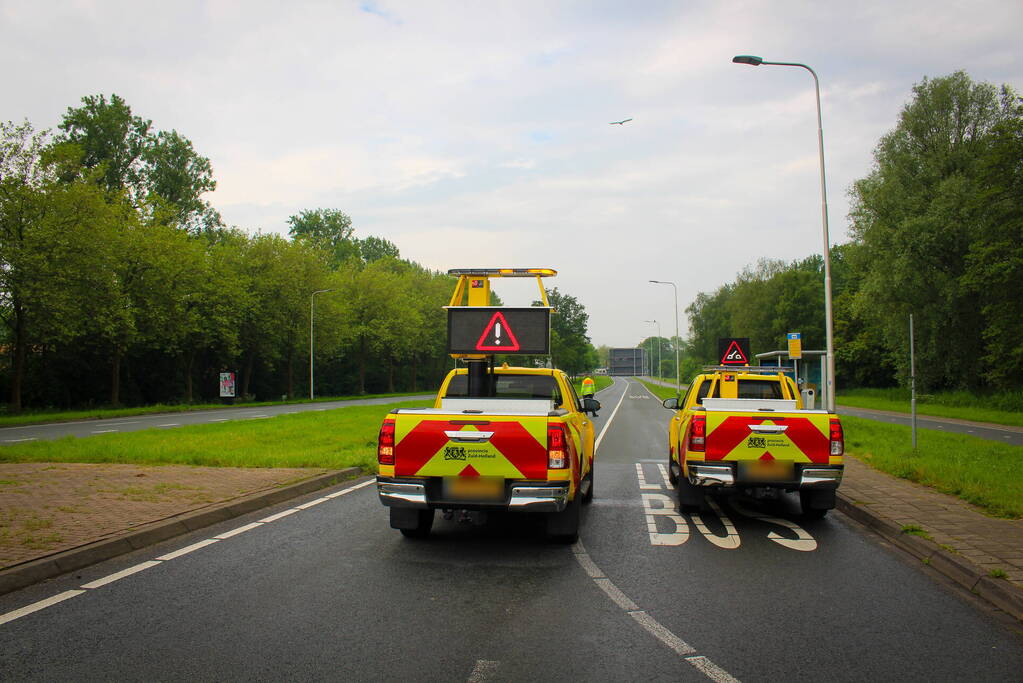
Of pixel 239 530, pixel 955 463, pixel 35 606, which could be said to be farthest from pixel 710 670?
pixel 955 463

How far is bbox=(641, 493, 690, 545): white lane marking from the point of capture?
736cm

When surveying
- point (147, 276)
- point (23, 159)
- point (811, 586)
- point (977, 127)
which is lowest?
point (811, 586)

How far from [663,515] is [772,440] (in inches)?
63.2

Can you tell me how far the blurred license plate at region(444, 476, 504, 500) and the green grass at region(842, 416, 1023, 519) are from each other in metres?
5.52

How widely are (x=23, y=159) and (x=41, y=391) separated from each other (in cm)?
1383

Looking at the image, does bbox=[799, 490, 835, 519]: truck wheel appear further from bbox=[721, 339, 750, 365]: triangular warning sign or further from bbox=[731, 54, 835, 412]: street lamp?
bbox=[721, 339, 750, 365]: triangular warning sign

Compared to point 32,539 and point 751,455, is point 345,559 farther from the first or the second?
point 751,455

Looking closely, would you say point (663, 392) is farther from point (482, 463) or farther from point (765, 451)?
point (482, 463)

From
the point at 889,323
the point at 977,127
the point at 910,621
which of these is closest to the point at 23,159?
the point at 910,621

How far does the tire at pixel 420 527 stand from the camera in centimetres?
710

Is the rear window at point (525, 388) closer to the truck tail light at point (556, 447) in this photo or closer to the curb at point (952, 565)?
the truck tail light at point (556, 447)

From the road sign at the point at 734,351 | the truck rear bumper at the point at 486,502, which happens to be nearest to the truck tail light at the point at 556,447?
the truck rear bumper at the point at 486,502

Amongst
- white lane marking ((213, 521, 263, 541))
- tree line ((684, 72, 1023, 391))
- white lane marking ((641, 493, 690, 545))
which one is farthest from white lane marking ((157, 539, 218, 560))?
tree line ((684, 72, 1023, 391))

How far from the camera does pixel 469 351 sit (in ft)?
27.7
